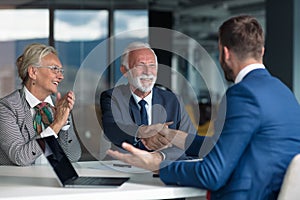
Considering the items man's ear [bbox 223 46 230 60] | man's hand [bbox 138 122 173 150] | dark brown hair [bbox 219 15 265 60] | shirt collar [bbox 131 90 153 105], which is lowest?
man's hand [bbox 138 122 173 150]

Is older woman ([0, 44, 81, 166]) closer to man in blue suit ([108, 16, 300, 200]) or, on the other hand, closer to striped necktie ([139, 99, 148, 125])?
striped necktie ([139, 99, 148, 125])

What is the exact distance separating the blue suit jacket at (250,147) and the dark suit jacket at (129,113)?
0.81 m

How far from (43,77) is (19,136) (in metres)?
0.41

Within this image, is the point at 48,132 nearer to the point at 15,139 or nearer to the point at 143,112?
the point at 15,139

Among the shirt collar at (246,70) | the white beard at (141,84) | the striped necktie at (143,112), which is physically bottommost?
the striped necktie at (143,112)

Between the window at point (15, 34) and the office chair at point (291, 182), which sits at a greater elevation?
the window at point (15, 34)

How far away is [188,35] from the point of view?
1619 cm

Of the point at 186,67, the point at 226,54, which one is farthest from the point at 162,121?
the point at 186,67

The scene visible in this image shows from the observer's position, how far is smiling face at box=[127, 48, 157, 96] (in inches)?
121

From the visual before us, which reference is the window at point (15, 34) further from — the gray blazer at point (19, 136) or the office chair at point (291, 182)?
the office chair at point (291, 182)

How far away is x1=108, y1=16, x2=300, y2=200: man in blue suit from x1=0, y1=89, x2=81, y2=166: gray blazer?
Result: 2.35 ft

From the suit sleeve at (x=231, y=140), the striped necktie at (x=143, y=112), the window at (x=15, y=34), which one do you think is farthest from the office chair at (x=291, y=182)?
the window at (x=15, y=34)

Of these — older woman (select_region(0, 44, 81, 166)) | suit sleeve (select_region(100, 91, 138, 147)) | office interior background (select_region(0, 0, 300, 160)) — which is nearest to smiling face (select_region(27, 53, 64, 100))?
older woman (select_region(0, 44, 81, 166))

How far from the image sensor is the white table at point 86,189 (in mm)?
2037
